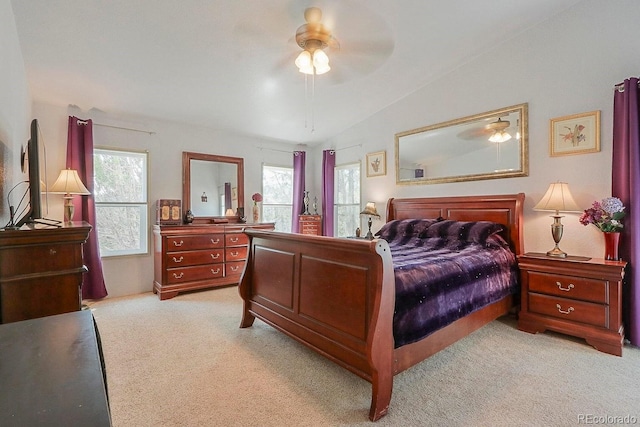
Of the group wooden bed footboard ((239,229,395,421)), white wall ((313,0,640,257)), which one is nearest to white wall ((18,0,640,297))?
white wall ((313,0,640,257))

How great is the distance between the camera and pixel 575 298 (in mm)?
2686

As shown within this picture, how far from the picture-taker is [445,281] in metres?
2.20

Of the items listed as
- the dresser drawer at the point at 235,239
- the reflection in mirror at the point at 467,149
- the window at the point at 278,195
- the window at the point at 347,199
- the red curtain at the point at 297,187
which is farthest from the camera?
the red curtain at the point at 297,187

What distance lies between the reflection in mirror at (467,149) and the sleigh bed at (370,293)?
1.30 ft

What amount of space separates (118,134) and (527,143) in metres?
4.95

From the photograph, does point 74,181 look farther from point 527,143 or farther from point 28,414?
point 527,143

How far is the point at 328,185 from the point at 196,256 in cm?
251

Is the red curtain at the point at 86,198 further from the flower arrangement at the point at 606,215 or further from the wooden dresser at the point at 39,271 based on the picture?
the flower arrangement at the point at 606,215

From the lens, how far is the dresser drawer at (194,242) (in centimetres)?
404

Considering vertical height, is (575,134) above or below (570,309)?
above

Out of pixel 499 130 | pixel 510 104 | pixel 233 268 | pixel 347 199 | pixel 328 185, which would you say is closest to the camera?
pixel 510 104

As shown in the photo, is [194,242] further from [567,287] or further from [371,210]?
[567,287]

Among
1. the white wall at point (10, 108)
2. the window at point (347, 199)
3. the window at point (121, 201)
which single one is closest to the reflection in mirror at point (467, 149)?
the window at point (347, 199)

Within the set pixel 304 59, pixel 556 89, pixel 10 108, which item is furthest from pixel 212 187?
pixel 556 89
